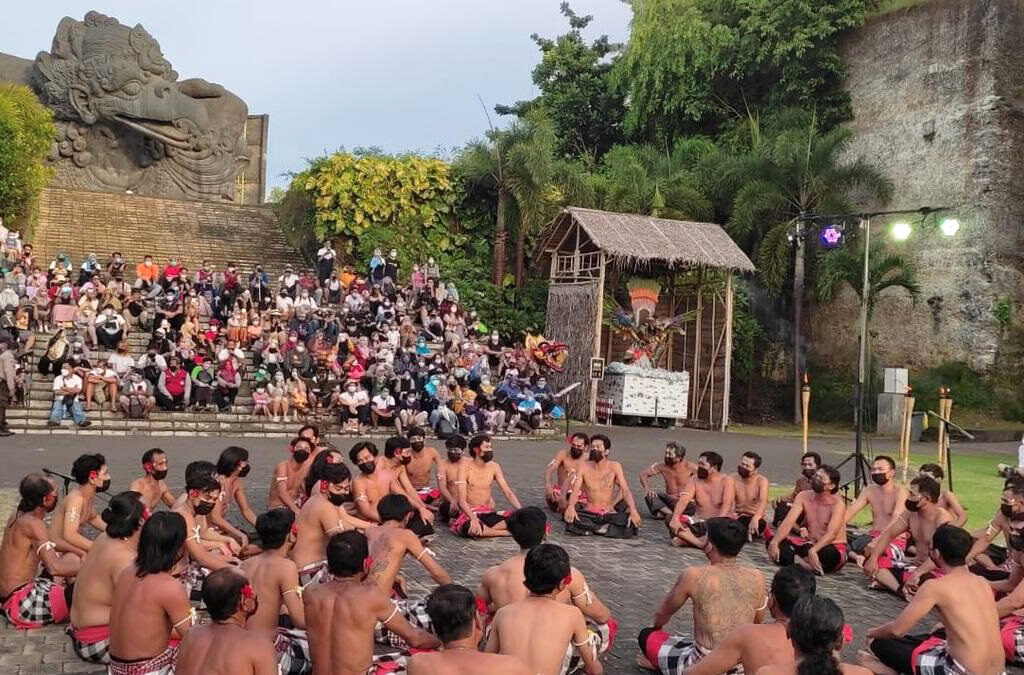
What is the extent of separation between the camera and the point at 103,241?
25062 mm

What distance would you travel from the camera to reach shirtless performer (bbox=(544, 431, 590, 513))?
10234mm

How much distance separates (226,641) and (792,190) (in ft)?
85.6

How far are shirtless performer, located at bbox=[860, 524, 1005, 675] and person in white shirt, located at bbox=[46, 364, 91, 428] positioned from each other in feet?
46.2

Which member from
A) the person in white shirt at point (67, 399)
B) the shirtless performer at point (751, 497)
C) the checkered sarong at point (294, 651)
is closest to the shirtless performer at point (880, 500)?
the shirtless performer at point (751, 497)

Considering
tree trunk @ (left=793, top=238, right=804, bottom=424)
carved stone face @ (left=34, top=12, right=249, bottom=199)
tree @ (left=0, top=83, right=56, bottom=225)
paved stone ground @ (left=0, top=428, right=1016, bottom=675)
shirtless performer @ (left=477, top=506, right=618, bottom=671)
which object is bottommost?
paved stone ground @ (left=0, top=428, right=1016, bottom=675)

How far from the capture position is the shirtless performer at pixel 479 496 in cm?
941

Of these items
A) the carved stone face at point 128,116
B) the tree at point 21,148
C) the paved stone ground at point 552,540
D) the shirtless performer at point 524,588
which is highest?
the carved stone face at point 128,116

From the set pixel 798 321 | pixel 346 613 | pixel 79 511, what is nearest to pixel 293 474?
pixel 79 511

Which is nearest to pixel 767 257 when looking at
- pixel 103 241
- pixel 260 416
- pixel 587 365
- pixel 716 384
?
pixel 716 384

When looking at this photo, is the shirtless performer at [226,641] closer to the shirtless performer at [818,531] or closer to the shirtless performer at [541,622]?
the shirtless performer at [541,622]

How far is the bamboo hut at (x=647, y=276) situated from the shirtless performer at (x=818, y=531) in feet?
45.4

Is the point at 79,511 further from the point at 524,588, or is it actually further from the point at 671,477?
the point at 671,477

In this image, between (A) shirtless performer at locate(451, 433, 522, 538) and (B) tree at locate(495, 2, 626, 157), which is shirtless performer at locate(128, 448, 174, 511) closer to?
(A) shirtless performer at locate(451, 433, 522, 538)

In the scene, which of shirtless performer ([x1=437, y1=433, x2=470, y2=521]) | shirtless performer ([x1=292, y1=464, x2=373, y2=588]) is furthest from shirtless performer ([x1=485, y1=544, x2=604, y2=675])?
shirtless performer ([x1=437, y1=433, x2=470, y2=521])
